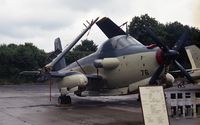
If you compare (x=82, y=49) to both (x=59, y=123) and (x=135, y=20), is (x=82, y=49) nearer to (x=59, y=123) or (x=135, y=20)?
(x=135, y=20)

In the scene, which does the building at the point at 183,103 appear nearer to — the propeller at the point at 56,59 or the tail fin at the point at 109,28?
the propeller at the point at 56,59

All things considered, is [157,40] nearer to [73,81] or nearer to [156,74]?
[156,74]

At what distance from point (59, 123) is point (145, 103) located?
14.2ft

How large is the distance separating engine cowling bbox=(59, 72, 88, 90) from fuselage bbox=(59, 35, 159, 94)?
1497mm

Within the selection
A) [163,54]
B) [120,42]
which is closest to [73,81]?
[120,42]

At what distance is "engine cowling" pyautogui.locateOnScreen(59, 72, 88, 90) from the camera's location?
63.1 feet

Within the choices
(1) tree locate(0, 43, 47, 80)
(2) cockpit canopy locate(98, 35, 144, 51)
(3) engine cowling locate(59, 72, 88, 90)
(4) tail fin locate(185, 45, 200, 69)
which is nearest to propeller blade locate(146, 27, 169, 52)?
(2) cockpit canopy locate(98, 35, 144, 51)

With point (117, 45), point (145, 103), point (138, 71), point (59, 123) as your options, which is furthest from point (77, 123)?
point (117, 45)

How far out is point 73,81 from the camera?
1947 centimetres

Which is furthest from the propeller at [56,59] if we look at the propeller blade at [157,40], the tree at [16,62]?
the tree at [16,62]

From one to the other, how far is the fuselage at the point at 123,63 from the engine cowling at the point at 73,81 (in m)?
1.50

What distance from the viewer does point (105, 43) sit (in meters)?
20.7

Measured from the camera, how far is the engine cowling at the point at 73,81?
1922cm

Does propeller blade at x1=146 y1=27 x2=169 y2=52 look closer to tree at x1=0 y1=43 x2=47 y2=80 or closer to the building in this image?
the building
